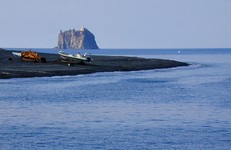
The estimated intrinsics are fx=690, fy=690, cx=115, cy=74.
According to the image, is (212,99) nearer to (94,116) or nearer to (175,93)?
(175,93)

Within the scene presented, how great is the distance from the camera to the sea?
33844 mm

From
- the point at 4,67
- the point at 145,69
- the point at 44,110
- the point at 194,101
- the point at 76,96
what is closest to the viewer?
→ the point at 44,110

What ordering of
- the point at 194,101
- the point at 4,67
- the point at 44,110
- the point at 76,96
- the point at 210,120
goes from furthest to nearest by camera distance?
the point at 4,67 → the point at 76,96 → the point at 194,101 → the point at 44,110 → the point at 210,120

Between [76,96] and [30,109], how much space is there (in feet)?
44.4

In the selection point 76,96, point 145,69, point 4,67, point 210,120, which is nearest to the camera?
point 210,120

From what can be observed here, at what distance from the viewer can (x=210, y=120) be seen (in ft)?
140

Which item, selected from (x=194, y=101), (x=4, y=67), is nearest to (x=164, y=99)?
(x=194, y=101)

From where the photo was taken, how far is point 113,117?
146 feet

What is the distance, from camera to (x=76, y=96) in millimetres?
62312

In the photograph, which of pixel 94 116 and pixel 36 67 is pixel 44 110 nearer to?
pixel 94 116

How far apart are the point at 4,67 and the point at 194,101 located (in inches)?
1834

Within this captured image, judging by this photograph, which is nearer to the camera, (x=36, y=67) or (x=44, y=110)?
(x=44, y=110)

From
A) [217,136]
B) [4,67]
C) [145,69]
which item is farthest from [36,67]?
[217,136]

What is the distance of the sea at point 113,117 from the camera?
111 feet
